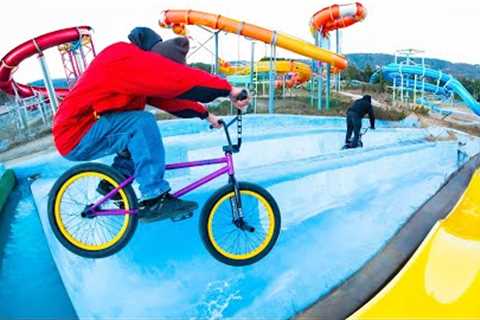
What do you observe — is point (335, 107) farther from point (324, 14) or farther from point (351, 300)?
point (351, 300)

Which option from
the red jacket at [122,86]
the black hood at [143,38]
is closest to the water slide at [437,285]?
the red jacket at [122,86]

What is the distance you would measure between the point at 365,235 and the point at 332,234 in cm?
54

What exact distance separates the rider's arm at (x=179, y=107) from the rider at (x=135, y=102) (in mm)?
231

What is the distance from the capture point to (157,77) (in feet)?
7.49

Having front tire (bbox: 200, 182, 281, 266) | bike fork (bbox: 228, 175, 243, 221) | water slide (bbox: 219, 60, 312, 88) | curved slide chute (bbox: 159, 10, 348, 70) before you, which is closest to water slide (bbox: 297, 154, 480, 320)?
front tire (bbox: 200, 182, 281, 266)

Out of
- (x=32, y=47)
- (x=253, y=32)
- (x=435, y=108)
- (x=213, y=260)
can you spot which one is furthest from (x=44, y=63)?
(x=435, y=108)

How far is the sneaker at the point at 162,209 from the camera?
2.51 meters

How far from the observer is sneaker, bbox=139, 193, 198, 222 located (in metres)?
2.51

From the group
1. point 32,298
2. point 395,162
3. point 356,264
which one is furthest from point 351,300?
point 395,162

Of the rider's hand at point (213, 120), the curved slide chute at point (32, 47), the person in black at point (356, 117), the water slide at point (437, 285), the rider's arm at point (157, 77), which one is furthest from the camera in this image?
the curved slide chute at point (32, 47)

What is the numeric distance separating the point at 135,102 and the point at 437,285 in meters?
2.74

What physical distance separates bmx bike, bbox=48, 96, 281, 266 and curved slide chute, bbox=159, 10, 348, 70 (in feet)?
29.2

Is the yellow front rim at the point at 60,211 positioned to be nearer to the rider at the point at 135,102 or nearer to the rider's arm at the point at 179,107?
the rider at the point at 135,102

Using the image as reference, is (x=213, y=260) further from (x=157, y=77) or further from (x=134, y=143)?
(x=157, y=77)
